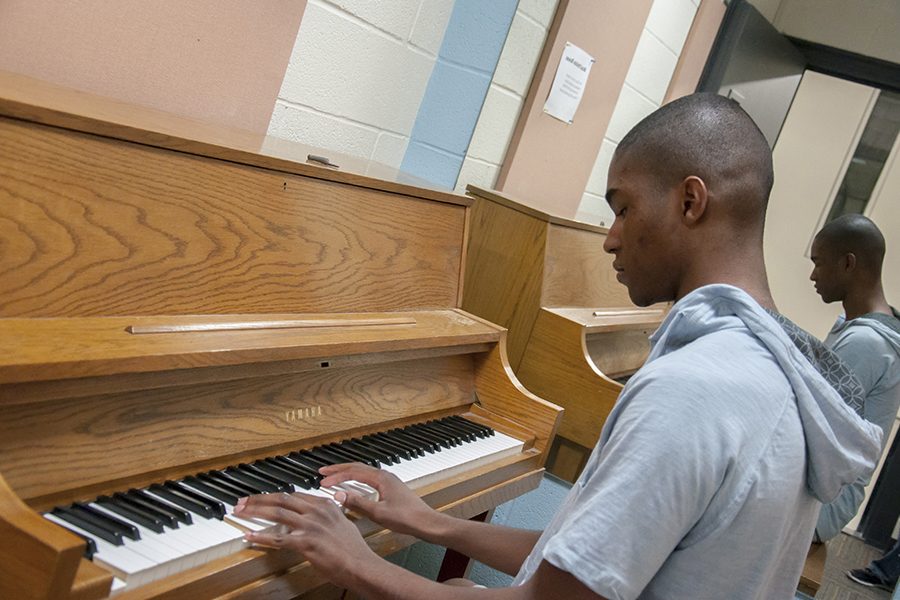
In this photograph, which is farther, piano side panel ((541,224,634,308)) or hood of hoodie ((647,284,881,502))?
piano side panel ((541,224,634,308))

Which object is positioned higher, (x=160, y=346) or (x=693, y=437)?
(x=693, y=437)

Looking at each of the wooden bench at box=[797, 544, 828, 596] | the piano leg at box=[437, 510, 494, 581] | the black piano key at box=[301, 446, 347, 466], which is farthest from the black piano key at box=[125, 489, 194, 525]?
the wooden bench at box=[797, 544, 828, 596]

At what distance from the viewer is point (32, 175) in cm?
143

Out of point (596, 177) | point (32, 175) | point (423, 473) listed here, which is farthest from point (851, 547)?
point (32, 175)

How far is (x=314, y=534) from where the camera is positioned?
60.3 inches

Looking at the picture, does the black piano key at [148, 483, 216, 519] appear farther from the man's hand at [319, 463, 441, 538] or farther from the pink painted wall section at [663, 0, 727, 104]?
the pink painted wall section at [663, 0, 727, 104]

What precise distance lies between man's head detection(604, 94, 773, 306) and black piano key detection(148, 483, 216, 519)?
0.74m

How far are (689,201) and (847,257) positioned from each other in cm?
261

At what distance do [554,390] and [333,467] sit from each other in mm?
1889

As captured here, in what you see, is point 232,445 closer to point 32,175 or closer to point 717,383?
point 32,175

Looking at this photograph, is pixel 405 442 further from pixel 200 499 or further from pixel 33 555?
pixel 33 555

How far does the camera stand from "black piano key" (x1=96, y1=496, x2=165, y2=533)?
140 centimetres

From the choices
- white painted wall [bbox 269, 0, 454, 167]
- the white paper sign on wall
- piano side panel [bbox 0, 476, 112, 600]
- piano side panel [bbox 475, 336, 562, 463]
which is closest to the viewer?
piano side panel [bbox 0, 476, 112, 600]

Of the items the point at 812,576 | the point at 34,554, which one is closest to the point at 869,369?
the point at 812,576
